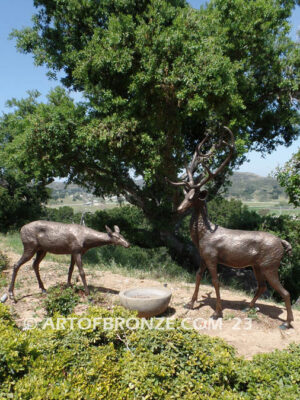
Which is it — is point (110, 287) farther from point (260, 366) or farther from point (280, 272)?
point (280, 272)

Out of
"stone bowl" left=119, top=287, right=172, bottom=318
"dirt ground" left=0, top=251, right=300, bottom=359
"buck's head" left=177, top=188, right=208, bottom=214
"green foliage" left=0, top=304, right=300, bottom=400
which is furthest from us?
"buck's head" left=177, top=188, right=208, bottom=214

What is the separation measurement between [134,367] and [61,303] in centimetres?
325

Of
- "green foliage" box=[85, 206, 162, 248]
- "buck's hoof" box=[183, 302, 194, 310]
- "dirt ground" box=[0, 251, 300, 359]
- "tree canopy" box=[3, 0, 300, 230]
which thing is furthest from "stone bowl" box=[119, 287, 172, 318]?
"green foliage" box=[85, 206, 162, 248]

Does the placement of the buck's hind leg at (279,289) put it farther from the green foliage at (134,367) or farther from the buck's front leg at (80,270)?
the buck's front leg at (80,270)

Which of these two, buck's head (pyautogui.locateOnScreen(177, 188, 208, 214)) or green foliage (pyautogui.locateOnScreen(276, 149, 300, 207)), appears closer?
buck's head (pyautogui.locateOnScreen(177, 188, 208, 214))

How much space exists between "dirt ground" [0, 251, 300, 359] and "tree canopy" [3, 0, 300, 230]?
354 cm

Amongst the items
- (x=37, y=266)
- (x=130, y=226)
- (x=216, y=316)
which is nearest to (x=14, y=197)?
(x=130, y=226)

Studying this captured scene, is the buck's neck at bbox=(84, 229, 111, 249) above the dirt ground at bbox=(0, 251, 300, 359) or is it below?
above

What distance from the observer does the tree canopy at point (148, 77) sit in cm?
914

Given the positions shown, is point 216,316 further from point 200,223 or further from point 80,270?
point 80,270

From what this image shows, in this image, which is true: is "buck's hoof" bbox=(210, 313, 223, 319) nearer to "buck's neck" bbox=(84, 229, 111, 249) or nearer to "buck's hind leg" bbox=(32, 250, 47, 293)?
"buck's neck" bbox=(84, 229, 111, 249)

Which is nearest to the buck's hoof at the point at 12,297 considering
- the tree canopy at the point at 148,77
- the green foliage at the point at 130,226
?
the tree canopy at the point at 148,77

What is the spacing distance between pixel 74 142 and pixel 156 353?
8.01 metres

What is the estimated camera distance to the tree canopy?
30.0 feet
